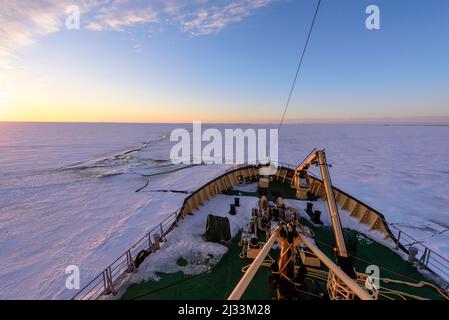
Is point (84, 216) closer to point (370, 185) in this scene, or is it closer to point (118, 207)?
point (118, 207)

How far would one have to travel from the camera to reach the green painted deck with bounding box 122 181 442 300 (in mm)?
5707

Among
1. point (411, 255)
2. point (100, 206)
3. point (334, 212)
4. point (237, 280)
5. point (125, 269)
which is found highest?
point (334, 212)

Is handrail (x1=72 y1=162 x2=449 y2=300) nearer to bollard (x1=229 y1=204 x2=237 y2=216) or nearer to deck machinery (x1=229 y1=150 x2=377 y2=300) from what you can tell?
deck machinery (x1=229 y1=150 x2=377 y2=300)

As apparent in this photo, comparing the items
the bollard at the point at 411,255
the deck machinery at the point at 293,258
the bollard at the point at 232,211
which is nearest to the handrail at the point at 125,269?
the bollard at the point at 411,255

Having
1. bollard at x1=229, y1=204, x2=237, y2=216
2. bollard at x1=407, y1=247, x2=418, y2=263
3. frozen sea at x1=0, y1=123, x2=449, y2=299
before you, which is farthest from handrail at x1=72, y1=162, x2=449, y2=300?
bollard at x1=229, y1=204, x2=237, y2=216

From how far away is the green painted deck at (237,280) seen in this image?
5707 millimetres

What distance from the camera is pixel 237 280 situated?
6191mm

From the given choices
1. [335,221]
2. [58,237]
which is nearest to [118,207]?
[58,237]

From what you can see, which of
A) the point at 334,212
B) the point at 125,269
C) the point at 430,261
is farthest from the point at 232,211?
the point at 430,261

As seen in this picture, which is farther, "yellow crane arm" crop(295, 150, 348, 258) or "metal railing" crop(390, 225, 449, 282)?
"metal railing" crop(390, 225, 449, 282)

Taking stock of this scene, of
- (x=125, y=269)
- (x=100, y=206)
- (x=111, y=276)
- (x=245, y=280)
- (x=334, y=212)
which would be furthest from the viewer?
(x=100, y=206)

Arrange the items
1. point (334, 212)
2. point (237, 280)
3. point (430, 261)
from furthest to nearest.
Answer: point (430, 261) < point (237, 280) < point (334, 212)

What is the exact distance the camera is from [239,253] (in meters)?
7.34

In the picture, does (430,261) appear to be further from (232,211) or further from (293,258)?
(232,211)
